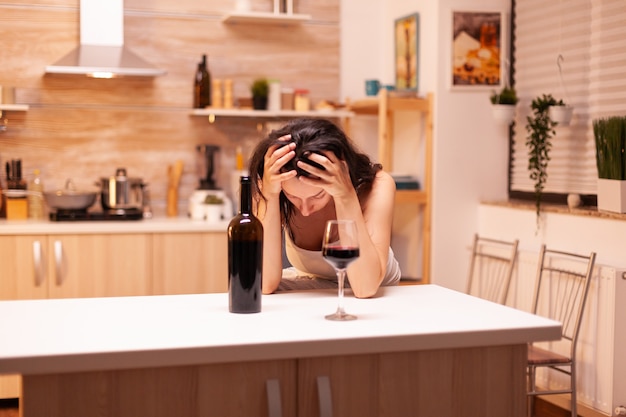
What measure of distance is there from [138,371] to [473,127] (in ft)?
10.9

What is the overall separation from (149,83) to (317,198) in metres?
2.70

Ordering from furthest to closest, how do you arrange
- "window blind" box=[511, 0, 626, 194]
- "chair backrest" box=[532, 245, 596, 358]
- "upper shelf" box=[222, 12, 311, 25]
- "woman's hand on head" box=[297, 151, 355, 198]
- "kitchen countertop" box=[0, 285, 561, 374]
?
1. "upper shelf" box=[222, 12, 311, 25]
2. "window blind" box=[511, 0, 626, 194]
3. "chair backrest" box=[532, 245, 596, 358]
4. "woman's hand on head" box=[297, 151, 355, 198]
5. "kitchen countertop" box=[0, 285, 561, 374]

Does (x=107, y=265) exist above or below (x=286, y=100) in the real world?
below

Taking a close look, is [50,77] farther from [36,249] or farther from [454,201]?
[454,201]

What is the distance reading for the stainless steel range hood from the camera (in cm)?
440

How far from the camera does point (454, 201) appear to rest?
4648 mm

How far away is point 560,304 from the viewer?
3822mm

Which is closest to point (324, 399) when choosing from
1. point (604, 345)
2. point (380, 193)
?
point (380, 193)

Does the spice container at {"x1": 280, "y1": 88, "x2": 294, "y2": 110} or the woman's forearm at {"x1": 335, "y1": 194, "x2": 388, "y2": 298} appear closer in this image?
the woman's forearm at {"x1": 335, "y1": 194, "x2": 388, "y2": 298}

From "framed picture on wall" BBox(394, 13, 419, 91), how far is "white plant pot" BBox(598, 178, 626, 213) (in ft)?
4.67

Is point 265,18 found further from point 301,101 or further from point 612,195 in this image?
point 612,195

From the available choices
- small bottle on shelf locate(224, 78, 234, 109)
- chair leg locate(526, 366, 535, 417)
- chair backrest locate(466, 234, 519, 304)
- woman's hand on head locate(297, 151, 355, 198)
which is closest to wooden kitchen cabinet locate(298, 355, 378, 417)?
woman's hand on head locate(297, 151, 355, 198)

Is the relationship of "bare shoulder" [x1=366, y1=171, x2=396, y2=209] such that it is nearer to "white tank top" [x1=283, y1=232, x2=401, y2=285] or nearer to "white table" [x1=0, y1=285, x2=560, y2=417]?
"white tank top" [x1=283, y1=232, x2=401, y2=285]

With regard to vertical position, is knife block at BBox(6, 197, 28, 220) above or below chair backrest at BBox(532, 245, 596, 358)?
above
